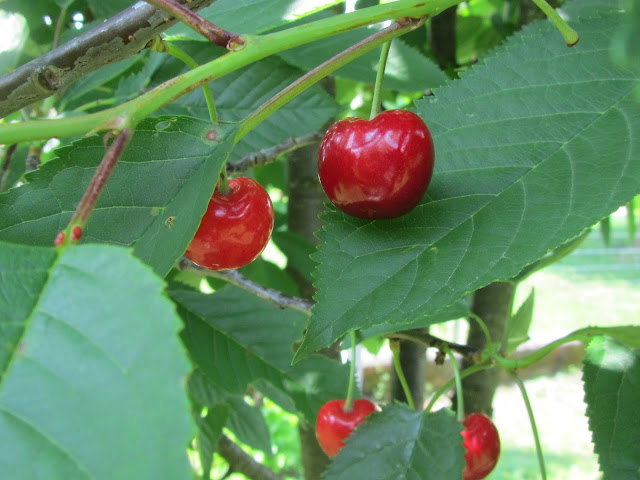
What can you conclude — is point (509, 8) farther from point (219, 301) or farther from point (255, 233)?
point (255, 233)

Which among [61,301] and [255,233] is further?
[255,233]

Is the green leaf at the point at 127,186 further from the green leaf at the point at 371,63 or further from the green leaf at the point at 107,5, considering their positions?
the green leaf at the point at 107,5

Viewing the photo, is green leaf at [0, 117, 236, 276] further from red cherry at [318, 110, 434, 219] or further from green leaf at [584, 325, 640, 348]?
green leaf at [584, 325, 640, 348]

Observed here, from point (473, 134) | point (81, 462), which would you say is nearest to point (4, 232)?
point (81, 462)

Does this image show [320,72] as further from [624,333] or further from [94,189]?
[624,333]

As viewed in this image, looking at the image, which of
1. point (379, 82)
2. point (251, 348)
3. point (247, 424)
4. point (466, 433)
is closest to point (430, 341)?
point (466, 433)

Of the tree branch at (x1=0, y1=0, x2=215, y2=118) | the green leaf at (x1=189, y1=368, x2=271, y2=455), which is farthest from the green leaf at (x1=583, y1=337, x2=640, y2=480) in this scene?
the green leaf at (x1=189, y1=368, x2=271, y2=455)
